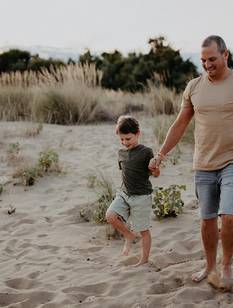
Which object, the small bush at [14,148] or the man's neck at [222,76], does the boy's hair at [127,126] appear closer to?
the man's neck at [222,76]

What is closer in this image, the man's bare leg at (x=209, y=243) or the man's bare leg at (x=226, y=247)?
the man's bare leg at (x=226, y=247)

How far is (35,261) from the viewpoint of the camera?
5719 mm

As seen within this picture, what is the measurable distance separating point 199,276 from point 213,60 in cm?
168

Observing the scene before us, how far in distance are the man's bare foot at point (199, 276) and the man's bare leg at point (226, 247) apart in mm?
282

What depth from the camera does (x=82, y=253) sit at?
5.90 m

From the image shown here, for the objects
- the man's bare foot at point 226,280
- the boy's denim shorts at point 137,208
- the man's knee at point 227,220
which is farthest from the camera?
the boy's denim shorts at point 137,208

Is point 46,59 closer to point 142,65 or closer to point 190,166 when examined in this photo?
point 142,65

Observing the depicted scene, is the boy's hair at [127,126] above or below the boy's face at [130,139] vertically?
above

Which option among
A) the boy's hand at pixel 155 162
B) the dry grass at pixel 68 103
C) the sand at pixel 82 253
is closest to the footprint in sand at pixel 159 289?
the sand at pixel 82 253

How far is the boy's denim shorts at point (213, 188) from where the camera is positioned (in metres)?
4.30

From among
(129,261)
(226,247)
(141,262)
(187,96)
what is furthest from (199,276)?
(187,96)

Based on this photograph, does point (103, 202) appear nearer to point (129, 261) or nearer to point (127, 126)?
point (129, 261)

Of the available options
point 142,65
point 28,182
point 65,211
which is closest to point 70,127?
point 28,182

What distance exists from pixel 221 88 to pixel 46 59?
23924 millimetres
